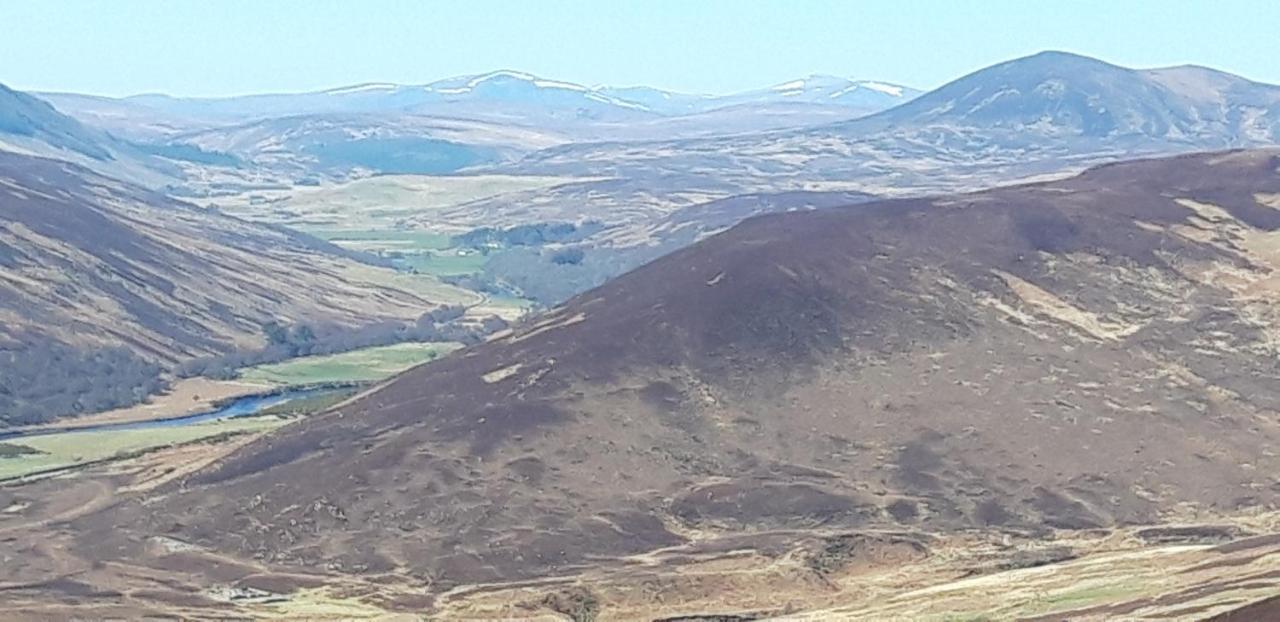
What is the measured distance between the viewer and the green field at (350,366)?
17512cm

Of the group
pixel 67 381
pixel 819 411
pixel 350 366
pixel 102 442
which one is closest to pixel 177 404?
pixel 67 381

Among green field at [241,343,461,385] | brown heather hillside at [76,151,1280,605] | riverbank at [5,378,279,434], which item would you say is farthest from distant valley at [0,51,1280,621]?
green field at [241,343,461,385]

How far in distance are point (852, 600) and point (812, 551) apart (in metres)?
8.74

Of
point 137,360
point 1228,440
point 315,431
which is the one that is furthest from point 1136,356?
point 137,360

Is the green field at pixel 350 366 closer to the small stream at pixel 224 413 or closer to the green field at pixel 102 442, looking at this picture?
the small stream at pixel 224 413

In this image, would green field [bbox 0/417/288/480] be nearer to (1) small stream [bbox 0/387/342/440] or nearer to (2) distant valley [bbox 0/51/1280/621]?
(2) distant valley [bbox 0/51/1280/621]

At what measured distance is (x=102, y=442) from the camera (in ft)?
463

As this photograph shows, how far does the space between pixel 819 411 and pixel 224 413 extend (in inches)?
2529

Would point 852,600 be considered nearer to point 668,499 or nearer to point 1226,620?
point 668,499

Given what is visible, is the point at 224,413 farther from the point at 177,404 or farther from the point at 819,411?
the point at 819,411

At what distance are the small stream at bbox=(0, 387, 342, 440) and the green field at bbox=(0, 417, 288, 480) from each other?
2571 millimetres

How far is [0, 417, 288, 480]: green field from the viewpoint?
5167 inches

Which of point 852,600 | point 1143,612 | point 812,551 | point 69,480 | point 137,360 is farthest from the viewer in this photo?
point 137,360

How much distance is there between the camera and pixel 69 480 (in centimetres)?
12062
